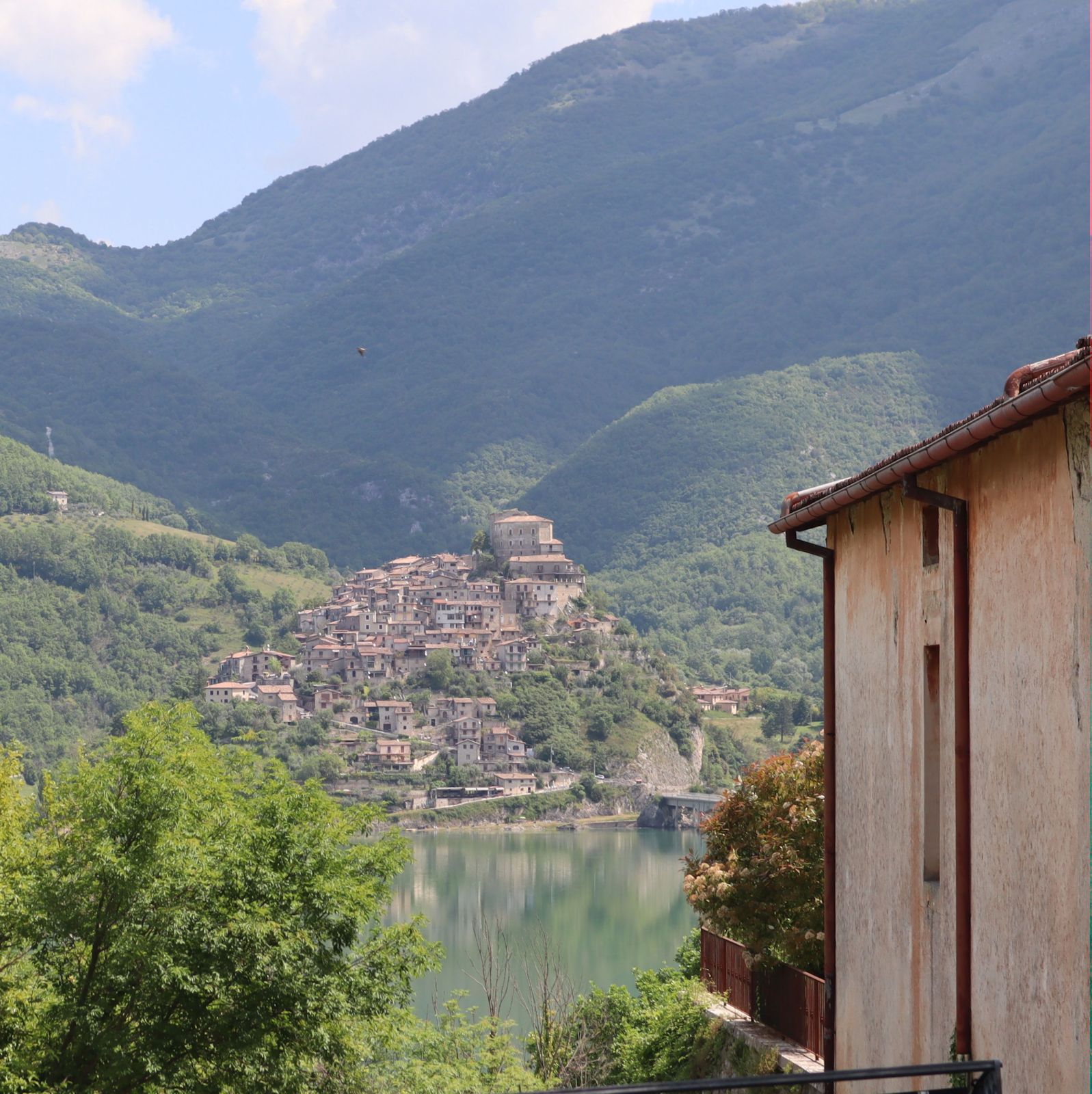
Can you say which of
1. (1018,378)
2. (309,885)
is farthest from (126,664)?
(1018,378)

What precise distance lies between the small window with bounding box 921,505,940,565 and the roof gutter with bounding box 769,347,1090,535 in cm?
28

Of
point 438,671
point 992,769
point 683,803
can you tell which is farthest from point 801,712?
point 992,769

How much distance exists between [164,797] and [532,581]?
452 feet

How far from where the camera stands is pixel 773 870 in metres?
15.4

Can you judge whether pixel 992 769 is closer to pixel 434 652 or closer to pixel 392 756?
pixel 392 756

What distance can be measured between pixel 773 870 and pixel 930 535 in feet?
23.0

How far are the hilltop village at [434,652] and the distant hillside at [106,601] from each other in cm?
605

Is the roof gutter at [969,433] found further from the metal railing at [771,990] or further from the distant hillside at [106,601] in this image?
the distant hillside at [106,601]

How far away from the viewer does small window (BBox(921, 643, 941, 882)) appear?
29.2 feet

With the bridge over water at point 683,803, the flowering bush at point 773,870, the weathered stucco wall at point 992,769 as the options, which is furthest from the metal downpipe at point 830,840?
the bridge over water at point 683,803

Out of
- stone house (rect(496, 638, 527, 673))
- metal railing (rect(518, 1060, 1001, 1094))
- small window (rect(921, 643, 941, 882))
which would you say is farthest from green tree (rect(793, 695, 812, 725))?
metal railing (rect(518, 1060, 1001, 1094))

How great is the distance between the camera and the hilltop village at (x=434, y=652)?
130 meters

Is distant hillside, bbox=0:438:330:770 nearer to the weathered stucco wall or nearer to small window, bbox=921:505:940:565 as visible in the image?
the weathered stucco wall

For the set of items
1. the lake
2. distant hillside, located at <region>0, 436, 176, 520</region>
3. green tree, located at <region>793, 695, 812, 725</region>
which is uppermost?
distant hillside, located at <region>0, 436, 176, 520</region>
